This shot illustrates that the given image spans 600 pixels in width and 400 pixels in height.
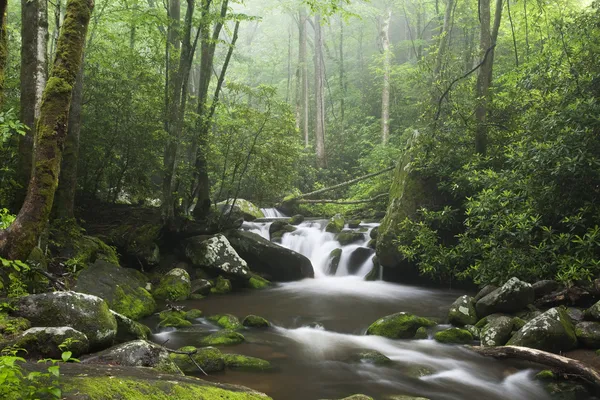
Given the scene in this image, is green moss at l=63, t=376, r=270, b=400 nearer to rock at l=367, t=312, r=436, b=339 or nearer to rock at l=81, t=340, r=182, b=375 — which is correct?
rock at l=81, t=340, r=182, b=375

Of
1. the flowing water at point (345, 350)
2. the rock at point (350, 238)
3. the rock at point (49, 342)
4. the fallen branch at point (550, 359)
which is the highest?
the rock at point (350, 238)

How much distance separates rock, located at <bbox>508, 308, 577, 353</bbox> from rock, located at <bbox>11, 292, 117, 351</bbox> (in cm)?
584

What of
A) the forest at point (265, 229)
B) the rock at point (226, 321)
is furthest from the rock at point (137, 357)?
the rock at point (226, 321)

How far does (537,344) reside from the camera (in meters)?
6.26

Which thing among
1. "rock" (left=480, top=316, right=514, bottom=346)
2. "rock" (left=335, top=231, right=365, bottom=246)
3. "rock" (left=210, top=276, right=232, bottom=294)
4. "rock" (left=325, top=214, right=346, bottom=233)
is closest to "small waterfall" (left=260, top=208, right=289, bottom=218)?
"rock" (left=325, top=214, right=346, bottom=233)

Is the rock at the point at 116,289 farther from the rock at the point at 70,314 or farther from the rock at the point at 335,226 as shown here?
the rock at the point at 335,226

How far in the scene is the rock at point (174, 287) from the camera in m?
10.0

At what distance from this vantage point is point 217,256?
474 inches

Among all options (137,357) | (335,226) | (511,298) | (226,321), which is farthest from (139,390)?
(335,226)

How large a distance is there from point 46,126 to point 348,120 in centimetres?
2737

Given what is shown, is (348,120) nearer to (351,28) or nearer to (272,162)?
(351,28)

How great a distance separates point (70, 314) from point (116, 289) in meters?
3.46

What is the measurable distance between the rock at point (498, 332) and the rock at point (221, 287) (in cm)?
649

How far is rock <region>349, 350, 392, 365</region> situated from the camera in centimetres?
669
